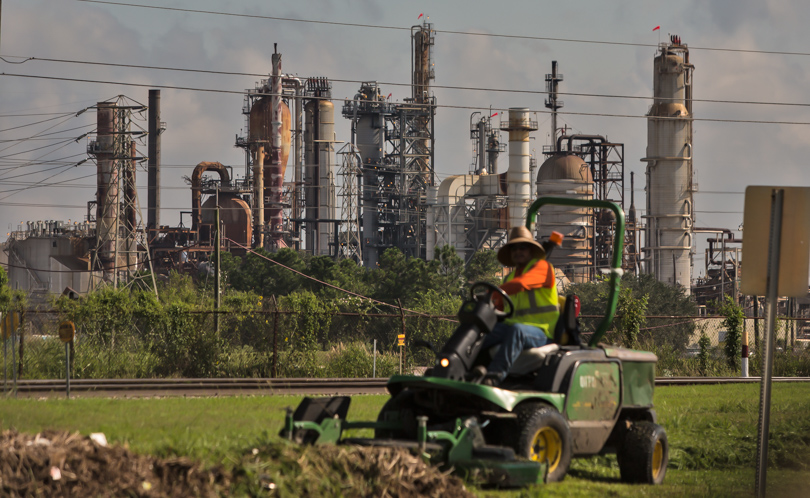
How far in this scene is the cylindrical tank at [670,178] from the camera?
72.9m

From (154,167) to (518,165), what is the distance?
32554mm

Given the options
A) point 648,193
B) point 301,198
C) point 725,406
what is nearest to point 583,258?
point 648,193

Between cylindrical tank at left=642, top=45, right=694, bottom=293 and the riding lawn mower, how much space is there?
6800cm

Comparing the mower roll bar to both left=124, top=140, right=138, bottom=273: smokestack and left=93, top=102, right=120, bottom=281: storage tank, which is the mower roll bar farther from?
left=93, top=102, right=120, bottom=281: storage tank

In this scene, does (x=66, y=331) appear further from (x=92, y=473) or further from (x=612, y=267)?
(x=92, y=473)

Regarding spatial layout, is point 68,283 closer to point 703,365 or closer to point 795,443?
point 703,365

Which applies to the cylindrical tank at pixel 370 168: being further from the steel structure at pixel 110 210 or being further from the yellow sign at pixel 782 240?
the yellow sign at pixel 782 240

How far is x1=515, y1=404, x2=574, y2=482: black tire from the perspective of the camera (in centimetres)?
655

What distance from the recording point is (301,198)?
96.5m

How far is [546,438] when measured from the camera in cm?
685

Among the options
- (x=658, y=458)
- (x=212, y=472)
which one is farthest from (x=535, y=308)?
(x=212, y=472)

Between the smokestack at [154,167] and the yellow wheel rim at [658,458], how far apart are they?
81.1m

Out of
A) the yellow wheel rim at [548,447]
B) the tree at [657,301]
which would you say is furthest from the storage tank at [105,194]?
the yellow wheel rim at [548,447]

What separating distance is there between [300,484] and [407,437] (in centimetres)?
142
